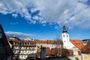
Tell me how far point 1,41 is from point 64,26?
62.0 m

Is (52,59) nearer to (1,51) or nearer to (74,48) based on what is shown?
(1,51)

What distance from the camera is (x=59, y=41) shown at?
298 feet

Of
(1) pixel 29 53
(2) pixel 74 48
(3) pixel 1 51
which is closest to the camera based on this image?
(3) pixel 1 51

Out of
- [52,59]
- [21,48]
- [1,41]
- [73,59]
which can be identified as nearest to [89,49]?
[73,59]

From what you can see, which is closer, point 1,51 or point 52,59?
point 1,51

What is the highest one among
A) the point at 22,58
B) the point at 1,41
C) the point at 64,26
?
the point at 64,26

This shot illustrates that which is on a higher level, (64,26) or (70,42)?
(64,26)

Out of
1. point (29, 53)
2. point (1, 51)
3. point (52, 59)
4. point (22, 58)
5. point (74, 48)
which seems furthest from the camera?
point (74, 48)

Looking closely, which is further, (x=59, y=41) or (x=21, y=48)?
(x=59, y=41)

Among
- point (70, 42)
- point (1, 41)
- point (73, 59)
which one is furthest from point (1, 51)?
point (70, 42)

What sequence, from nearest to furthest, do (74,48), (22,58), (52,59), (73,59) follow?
1. (52,59)
2. (73,59)
3. (22,58)
4. (74,48)

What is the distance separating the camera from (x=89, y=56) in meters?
41.6

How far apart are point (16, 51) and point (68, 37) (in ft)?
124

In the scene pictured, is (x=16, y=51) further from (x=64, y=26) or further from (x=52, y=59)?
(x=64, y=26)
